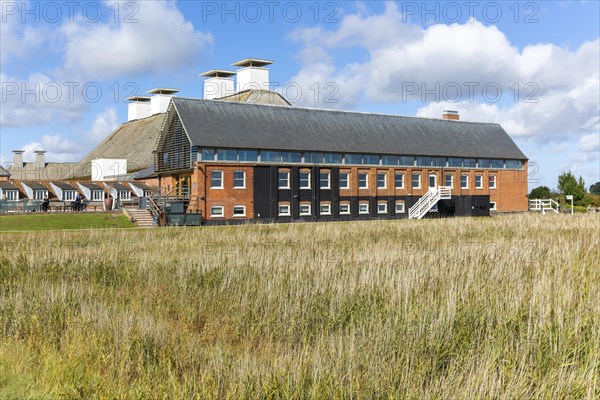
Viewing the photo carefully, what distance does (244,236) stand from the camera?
898 inches

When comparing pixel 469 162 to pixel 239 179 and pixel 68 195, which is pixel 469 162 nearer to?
pixel 239 179

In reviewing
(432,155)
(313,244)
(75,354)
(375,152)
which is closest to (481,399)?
(75,354)

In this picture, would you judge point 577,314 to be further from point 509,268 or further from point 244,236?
point 244,236

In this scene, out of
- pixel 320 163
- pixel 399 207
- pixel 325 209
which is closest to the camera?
pixel 320 163

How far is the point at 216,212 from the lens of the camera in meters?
43.5

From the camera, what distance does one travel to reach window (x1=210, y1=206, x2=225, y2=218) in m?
43.3

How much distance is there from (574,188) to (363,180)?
29.2 metres

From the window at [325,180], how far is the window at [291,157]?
7.22 ft

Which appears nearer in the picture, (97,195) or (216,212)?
(216,212)

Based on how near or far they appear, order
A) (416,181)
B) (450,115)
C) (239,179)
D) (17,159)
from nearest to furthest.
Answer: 1. (239,179)
2. (416,181)
3. (450,115)
4. (17,159)

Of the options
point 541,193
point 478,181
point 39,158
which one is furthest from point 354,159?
point 39,158

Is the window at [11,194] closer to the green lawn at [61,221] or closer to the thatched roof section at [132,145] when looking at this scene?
the green lawn at [61,221]

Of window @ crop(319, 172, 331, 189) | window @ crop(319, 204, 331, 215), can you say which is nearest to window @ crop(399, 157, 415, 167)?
window @ crop(319, 172, 331, 189)

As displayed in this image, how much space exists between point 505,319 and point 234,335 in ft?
12.0
